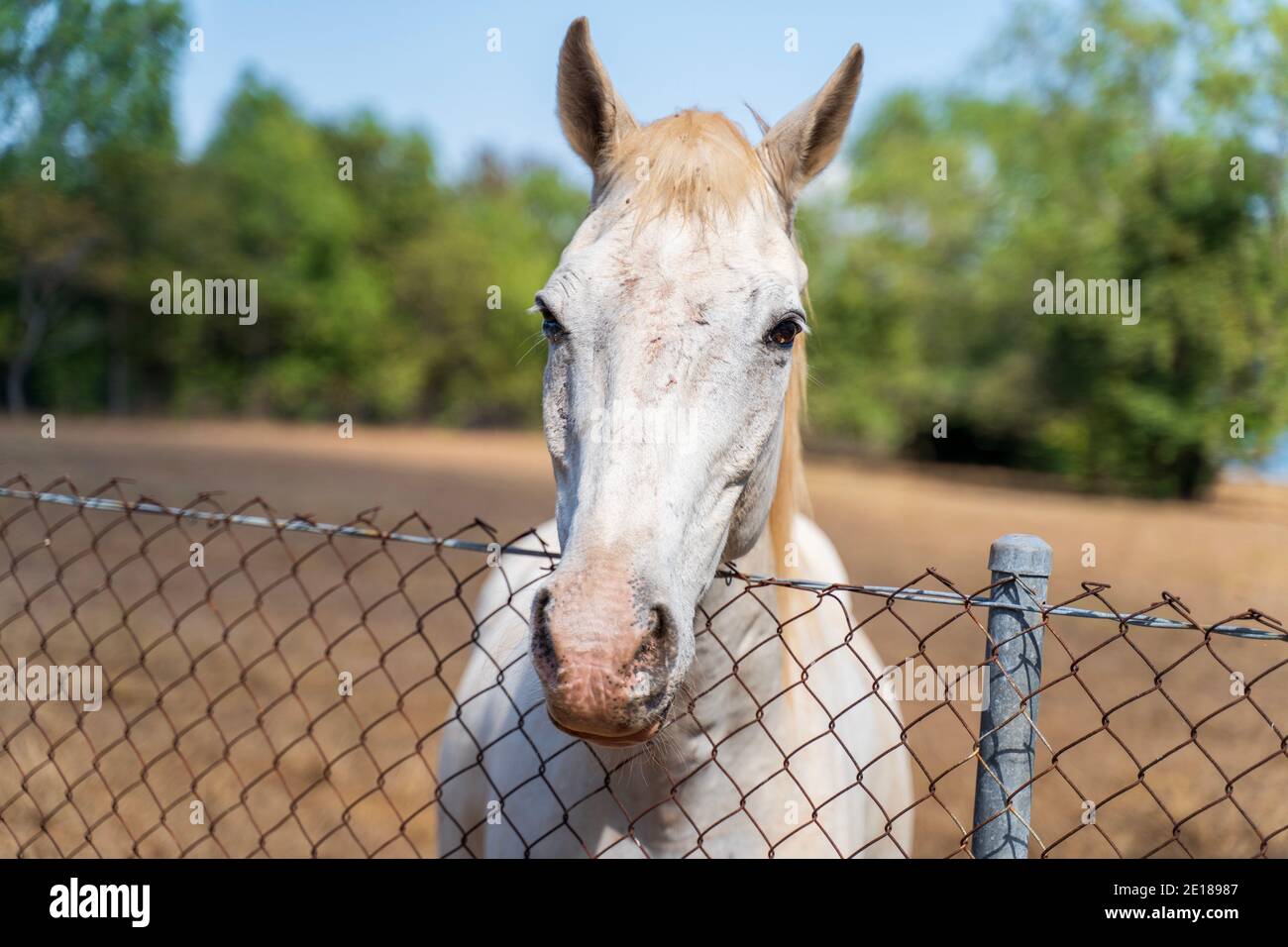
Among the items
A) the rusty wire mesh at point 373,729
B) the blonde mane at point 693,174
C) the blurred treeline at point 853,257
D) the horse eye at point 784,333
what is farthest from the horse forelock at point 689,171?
the blurred treeline at point 853,257

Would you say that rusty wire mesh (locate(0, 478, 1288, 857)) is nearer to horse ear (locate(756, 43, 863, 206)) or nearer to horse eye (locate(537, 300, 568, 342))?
horse eye (locate(537, 300, 568, 342))

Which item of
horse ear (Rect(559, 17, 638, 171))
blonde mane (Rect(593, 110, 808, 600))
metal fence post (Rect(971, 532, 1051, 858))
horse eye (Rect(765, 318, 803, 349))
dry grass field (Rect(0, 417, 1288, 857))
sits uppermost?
horse ear (Rect(559, 17, 638, 171))

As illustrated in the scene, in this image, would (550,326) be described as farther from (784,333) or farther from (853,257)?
(853,257)

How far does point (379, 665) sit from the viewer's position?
2191 millimetres

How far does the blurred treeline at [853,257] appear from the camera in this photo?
18781 millimetres

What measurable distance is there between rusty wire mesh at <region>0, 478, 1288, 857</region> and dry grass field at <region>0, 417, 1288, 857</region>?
0.09 feet

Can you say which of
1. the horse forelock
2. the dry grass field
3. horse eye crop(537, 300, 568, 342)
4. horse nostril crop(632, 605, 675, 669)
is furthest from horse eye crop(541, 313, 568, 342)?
horse nostril crop(632, 605, 675, 669)

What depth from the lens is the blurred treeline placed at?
18.8 meters

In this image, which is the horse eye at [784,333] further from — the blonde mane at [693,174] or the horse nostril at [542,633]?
the horse nostril at [542,633]

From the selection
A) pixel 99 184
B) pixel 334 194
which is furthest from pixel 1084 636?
pixel 334 194

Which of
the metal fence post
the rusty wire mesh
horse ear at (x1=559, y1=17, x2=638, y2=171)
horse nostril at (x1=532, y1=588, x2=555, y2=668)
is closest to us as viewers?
horse nostril at (x1=532, y1=588, x2=555, y2=668)

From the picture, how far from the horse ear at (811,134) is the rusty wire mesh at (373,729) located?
0.92 metres

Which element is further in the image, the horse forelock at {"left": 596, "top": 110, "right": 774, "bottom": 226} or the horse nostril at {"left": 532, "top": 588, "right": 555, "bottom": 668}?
the horse forelock at {"left": 596, "top": 110, "right": 774, "bottom": 226}
